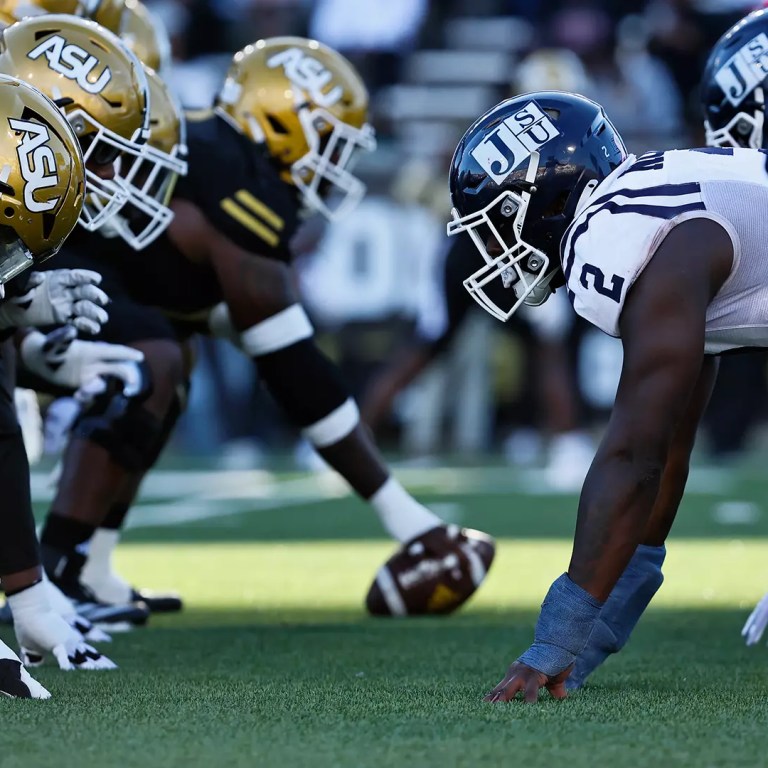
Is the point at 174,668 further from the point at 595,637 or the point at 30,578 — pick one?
the point at 595,637

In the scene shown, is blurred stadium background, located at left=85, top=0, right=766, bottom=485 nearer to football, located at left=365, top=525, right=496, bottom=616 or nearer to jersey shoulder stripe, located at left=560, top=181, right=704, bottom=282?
football, located at left=365, top=525, right=496, bottom=616

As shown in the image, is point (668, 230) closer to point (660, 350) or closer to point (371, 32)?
point (660, 350)

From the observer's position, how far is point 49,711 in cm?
254

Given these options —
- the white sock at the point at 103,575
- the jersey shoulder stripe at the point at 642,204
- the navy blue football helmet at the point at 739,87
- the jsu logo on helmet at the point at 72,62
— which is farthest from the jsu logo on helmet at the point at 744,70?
the white sock at the point at 103,575

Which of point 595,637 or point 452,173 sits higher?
point 452,173

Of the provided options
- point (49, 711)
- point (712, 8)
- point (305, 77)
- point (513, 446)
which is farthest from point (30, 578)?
point (712, 8)

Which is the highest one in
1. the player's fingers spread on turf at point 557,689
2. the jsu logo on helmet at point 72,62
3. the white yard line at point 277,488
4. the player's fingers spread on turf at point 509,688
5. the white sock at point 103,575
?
the jsu logo on helmet at point 72,62

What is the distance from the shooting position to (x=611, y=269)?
101 inches

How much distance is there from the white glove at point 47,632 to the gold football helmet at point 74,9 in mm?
1727

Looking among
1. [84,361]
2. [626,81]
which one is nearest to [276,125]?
[84,361]

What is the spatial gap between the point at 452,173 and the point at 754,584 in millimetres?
2059

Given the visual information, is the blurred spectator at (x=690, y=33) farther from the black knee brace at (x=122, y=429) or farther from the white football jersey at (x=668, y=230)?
the white football jersey at (x=668, y=230)

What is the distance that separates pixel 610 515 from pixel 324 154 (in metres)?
2.20

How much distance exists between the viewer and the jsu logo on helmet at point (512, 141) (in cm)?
280
